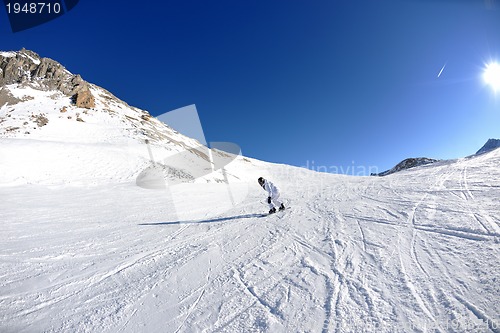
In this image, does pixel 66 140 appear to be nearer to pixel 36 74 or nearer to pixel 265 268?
pixel 265 268

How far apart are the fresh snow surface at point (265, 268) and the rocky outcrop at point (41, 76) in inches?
1792

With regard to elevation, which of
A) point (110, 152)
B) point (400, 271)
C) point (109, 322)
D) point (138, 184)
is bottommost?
point (109, 322)

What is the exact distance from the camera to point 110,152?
24109mm

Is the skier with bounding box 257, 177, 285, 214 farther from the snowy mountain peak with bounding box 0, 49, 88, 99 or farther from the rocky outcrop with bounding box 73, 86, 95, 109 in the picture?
the snowy mountain peak with bounding box 0, 49, 88, 99

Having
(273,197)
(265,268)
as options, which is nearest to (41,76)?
(273,197)

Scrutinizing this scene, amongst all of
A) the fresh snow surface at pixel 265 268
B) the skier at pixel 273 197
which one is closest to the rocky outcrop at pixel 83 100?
the fresh snow surface at pixel 265 268

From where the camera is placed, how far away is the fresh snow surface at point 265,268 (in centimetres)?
314

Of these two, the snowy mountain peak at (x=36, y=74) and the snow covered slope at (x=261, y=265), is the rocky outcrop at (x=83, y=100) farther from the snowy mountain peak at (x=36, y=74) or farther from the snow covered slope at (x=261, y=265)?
the snow covered slope at (x=261, y=265)

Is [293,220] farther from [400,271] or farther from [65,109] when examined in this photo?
[65,109]

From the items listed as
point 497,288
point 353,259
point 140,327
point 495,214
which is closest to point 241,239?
point 353,259

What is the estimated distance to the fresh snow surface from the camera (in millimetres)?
3143

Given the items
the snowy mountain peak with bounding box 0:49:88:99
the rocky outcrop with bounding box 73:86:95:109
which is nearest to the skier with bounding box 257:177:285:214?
the rocky outcrop with bounding box 73:86:95:109

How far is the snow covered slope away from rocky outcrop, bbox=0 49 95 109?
44.4 m

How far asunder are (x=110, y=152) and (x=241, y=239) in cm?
2275
